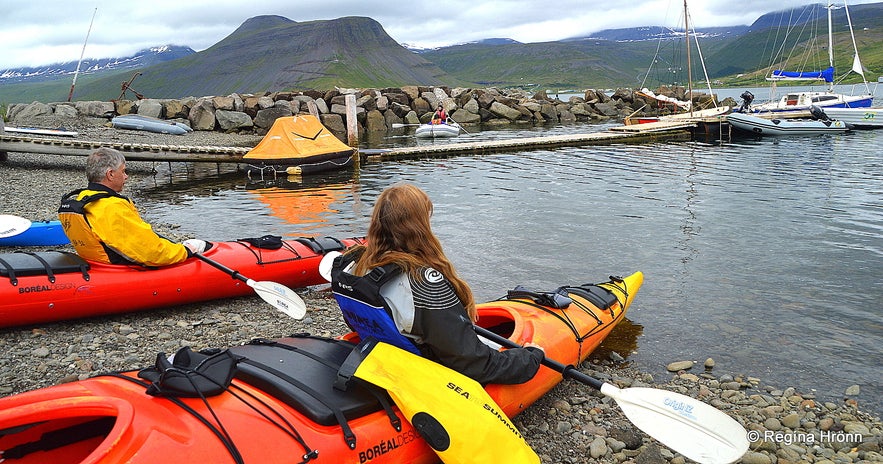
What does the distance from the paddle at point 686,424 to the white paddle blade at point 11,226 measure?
9.70 meters

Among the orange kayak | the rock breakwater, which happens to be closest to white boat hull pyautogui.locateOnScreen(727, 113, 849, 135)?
the rock breakwater

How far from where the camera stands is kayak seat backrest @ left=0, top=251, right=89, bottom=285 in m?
6.72

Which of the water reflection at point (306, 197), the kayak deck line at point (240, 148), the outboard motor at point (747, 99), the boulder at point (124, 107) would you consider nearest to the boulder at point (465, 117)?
the kayak deck line at point (240, 148)

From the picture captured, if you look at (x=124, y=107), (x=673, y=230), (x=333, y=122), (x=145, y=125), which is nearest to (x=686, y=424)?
(x=673, y=230)

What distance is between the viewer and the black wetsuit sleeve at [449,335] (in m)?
3.94

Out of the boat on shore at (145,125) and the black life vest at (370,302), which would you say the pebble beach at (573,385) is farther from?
the boat on shore at (145,125)

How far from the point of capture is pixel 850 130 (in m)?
33.5

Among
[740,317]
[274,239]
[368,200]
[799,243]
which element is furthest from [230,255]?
[799,243]

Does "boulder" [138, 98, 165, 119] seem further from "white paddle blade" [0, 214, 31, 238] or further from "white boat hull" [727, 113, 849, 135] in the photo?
"white boat hull" [727, 113, 849, 135]

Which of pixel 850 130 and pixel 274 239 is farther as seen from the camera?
pixel 850 130

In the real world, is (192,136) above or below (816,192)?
above

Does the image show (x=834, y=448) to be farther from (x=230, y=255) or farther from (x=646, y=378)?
(x=230, y=255)

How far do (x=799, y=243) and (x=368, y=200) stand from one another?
10065 mm

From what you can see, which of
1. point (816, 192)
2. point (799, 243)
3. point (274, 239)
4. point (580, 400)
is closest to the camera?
point (580, 400)
